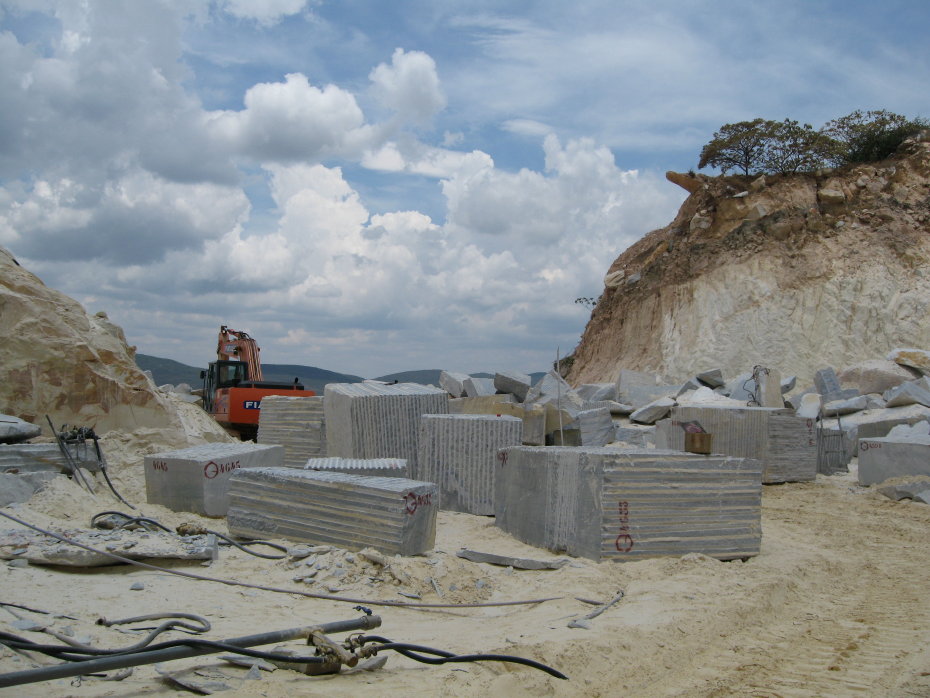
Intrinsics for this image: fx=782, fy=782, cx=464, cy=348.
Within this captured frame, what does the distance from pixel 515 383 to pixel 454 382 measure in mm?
2237

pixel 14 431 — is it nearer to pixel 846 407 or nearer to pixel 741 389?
pixel 846 407

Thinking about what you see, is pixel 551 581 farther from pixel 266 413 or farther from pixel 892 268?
pixel 892 268

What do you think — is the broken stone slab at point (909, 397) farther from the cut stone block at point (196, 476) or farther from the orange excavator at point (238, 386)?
the cut stone block at point (196, 476)

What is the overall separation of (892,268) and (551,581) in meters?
23.6

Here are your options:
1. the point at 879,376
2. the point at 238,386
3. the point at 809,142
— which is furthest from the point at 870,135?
the point at 238,386

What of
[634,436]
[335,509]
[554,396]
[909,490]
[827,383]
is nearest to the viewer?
[335,509]

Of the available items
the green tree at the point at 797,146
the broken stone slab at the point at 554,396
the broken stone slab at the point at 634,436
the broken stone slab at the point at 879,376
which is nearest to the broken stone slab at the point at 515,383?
the broken stone slab at the point at 554,396

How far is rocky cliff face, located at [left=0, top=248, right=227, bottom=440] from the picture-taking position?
944 cm

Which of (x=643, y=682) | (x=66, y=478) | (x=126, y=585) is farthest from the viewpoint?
(x=66, y=478)

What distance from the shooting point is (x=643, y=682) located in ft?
13.2

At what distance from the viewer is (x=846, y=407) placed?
17.0 m

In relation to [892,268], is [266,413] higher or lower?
lower

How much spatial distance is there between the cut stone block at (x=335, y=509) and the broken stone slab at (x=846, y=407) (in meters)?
13.3

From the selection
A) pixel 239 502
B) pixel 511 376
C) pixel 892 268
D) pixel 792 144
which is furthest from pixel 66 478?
pixel 792 144
